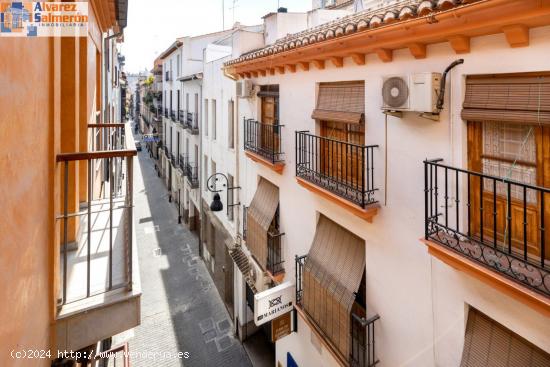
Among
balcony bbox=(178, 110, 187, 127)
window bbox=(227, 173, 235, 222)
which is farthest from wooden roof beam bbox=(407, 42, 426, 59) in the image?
balcony bbox=(178, 110, 187, 127)

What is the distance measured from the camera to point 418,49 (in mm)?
4129

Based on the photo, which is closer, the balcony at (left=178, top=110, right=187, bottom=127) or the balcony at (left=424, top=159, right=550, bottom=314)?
the balcony at (left=424, top=159, right=550, bottom=314)

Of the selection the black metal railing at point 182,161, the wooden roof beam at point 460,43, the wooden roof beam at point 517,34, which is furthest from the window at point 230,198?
the wooden roof beam at point 517,34

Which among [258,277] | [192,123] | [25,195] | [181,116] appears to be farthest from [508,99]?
[181,116]

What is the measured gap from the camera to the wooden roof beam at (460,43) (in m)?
3.62

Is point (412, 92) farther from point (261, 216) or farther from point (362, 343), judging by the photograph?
point (261, 216)

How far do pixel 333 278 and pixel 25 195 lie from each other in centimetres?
497

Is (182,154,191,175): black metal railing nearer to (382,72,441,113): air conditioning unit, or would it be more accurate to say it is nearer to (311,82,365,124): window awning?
(311,82,365,124): window awning

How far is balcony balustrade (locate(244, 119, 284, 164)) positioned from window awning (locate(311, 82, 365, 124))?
1.81 meters

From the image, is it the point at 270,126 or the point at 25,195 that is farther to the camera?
the point at 270,126

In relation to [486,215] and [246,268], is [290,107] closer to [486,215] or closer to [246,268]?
[486,215]

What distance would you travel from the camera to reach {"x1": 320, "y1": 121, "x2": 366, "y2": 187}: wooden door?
570 cm

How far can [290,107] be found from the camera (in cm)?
776

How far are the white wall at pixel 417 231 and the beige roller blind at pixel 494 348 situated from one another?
5.7 inches
